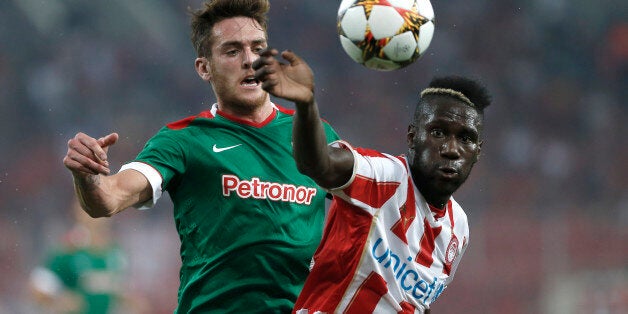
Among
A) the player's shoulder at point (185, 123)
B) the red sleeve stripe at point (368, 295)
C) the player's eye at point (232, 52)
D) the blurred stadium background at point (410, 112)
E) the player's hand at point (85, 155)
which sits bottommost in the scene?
the player's hand at point (85, 155)

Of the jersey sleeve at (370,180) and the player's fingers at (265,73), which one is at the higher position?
the jersey sleeve at (370,180)

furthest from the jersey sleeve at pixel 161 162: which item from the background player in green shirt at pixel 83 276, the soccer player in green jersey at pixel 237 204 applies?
the background player in green shirt at pixel 83 276

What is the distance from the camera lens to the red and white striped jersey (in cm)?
352

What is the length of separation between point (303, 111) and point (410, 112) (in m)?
9.28

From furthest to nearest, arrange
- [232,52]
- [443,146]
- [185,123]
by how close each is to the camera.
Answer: [232,52], [185,123], [443,146]

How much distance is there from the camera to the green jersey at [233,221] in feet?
13.3

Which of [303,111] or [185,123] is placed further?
[185,123]

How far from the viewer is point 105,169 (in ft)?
10.2

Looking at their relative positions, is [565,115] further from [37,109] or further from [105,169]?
[105,169]

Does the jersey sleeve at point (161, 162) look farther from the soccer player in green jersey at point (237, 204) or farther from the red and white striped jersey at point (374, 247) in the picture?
the red and white striped jersey at point (374, 247)

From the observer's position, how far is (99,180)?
3.37 metres

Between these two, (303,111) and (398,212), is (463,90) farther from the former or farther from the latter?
(303,111)

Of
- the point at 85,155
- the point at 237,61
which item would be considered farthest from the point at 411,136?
the point at 85,155

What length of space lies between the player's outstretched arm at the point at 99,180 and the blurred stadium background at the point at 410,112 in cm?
748
